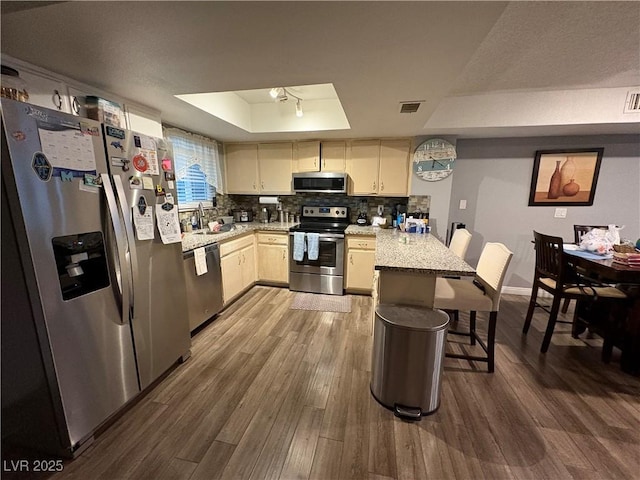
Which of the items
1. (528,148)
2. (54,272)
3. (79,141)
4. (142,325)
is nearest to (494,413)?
(142,325)

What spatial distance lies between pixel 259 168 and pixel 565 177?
4.11 meters

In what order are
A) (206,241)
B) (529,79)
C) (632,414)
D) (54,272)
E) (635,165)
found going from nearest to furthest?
(54,272), (632,414), (529,79), (206,241), (635,165)

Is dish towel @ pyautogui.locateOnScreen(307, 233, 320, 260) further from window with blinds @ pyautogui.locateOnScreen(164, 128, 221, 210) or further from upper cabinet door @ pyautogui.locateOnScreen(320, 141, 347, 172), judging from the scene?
window with blinds @ pyautogui.locateOnScreen(164, 128, 221, 210)

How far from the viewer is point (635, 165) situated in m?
3.13

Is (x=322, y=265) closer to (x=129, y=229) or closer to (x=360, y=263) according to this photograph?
(x=360, y=263)

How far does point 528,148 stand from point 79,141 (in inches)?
176

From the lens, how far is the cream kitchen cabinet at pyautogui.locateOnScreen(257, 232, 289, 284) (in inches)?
145

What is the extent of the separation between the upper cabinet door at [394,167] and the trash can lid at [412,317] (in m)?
2.13

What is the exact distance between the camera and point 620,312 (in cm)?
213

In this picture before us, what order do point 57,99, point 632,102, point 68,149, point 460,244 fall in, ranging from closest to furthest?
point 68,149
point 57,99
point 632,102
point 460,244

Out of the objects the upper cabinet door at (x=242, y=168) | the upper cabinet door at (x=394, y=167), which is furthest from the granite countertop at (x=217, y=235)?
the upper cabinet door at (x=394, y=167)

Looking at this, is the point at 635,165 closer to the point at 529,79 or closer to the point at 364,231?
the point at 529,79

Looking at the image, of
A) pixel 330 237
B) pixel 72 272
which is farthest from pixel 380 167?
pixel 72 272

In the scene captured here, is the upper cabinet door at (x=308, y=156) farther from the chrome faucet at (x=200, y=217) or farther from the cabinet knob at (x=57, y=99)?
the cabinet knob at (x=57, y=99)
